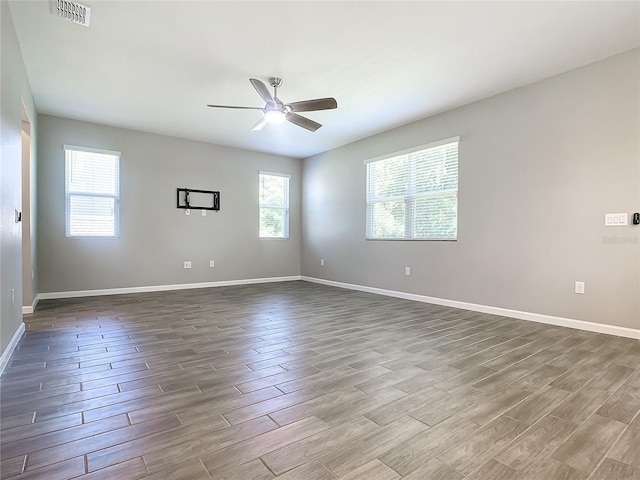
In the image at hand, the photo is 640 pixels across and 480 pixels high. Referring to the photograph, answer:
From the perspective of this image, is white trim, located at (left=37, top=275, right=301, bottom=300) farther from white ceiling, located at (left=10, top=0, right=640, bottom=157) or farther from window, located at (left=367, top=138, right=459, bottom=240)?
white ceiling, located at (left=10, top=0, right=640, bottom=157)

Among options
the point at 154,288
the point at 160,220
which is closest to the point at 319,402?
the point at 154,288

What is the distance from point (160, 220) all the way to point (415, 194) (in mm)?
4409

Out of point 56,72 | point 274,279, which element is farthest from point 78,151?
point 274,279

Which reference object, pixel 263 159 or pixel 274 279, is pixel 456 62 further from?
pixel 274 279

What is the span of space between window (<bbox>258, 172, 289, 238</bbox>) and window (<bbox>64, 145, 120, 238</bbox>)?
268 cm

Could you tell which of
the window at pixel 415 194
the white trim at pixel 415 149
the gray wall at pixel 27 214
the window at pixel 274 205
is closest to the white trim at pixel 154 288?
the gray wall at pixel 27 214

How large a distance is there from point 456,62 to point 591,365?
9.59 feet

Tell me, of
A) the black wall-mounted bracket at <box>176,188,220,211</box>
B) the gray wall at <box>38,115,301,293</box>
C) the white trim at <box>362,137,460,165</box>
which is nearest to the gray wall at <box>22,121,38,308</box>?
the gray wall at <box>38,115,301,293</box>

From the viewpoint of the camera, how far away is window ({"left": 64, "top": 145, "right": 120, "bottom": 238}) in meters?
5.29

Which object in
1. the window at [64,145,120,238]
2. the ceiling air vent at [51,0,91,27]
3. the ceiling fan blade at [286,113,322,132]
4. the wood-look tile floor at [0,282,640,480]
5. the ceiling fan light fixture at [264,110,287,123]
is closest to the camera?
the wood-look tile floor at [0,282,640,480]

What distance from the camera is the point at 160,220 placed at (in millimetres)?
6020

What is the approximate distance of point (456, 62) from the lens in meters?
3.38

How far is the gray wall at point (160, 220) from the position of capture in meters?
5.15

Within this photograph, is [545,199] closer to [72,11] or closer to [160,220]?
[72,11]
